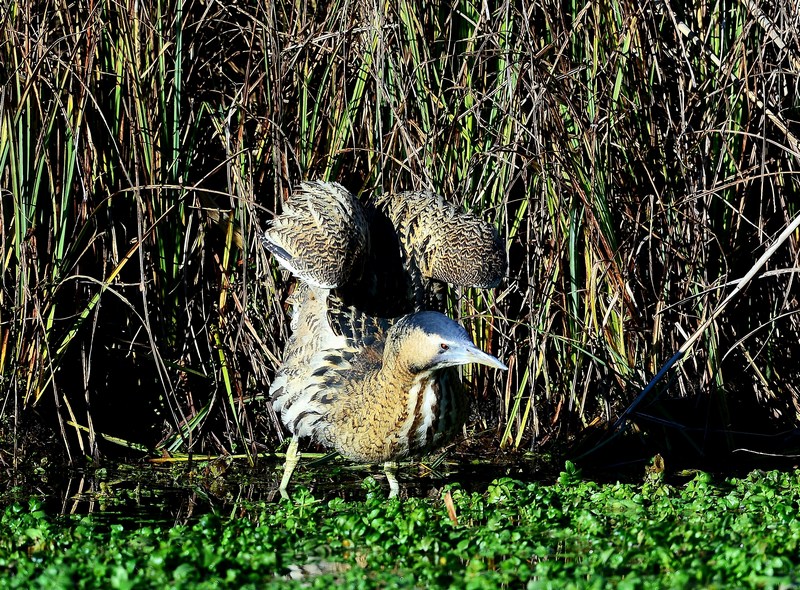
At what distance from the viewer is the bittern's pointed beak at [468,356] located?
4.89 meters

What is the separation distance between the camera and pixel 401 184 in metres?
6.80

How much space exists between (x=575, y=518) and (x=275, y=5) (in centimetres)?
330

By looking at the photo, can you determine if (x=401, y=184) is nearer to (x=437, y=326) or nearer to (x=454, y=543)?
(x=437, y=326)

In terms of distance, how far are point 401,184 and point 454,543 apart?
2.72 meters

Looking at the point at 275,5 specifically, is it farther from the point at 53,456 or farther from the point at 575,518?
the point at 575,518

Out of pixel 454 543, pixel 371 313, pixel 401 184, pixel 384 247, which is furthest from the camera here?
pixel 401 184

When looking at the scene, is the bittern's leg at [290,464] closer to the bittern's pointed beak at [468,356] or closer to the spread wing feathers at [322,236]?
the spread wing feathers at [322,236]

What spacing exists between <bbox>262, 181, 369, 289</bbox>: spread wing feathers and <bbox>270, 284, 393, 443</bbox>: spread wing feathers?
26 centimetres

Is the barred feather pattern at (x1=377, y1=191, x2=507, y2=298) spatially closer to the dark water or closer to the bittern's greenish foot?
the bittern's greenish foot

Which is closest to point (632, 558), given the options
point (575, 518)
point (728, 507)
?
point (575, 518)

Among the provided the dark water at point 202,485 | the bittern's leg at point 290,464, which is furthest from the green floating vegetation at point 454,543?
the bittern's leg at point 290,464

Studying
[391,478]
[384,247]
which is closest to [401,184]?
[384,247]

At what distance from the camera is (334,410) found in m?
5.91

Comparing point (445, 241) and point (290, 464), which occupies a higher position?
point (445, 241)
